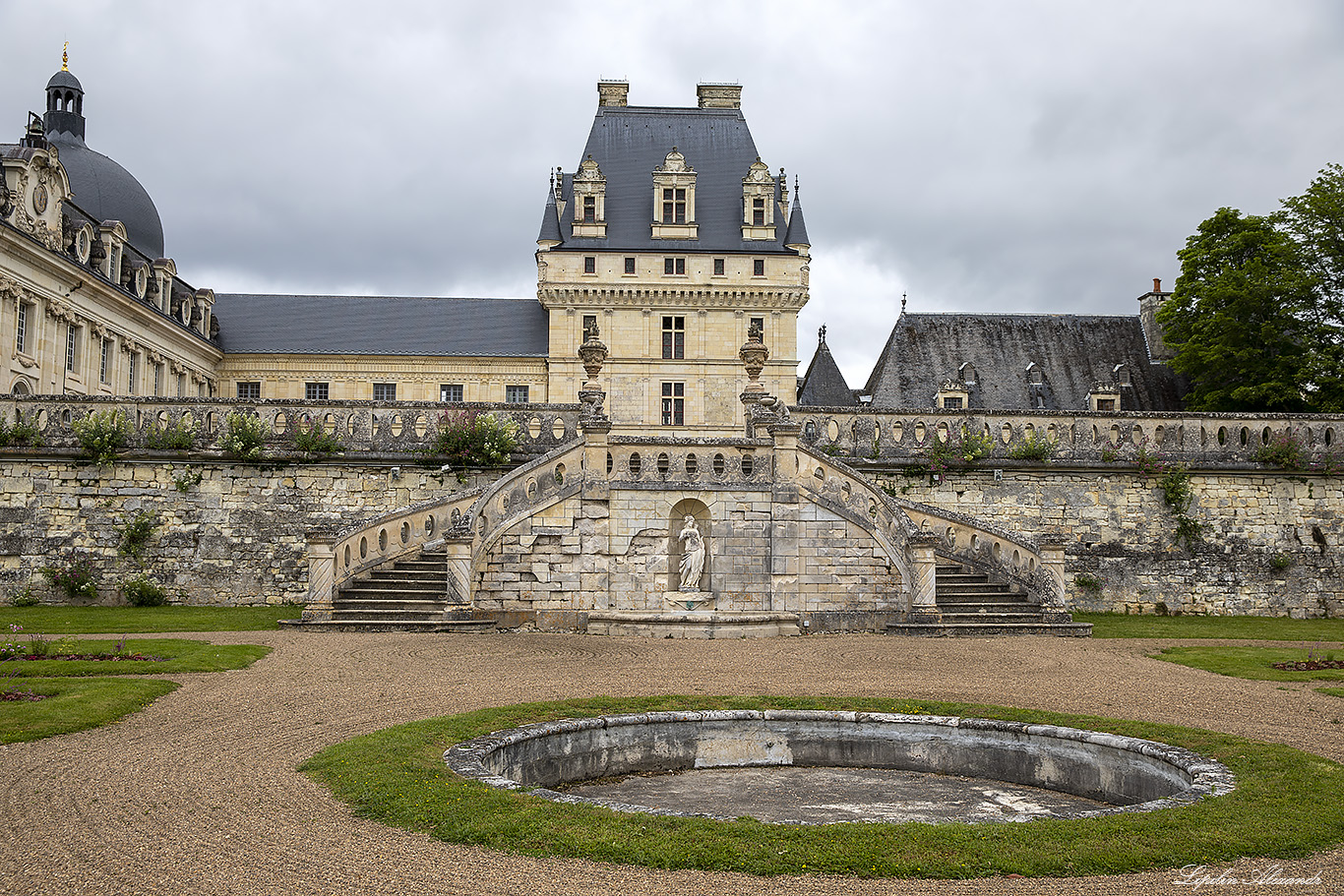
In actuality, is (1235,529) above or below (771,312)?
below

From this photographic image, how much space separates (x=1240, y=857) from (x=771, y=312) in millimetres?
36670

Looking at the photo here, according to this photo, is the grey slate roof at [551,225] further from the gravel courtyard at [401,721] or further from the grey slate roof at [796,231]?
the gravel courtyard at [401,721]

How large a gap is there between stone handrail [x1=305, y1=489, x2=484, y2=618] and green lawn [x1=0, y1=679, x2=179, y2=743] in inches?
210

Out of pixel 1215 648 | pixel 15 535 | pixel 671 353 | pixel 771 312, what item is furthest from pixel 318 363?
pixel 1215 648

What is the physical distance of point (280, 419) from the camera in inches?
822

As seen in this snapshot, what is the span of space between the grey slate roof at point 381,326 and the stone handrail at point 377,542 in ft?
76.6

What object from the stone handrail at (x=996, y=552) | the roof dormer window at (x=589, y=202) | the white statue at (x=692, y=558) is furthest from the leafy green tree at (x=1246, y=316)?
the roof dormer window at (x=589, y=202)

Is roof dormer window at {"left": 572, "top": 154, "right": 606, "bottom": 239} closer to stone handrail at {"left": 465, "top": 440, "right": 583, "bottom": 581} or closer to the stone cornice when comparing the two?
the stone cornice

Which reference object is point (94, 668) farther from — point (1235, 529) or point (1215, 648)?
point (1235, 529)

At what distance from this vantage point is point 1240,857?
17.7ft

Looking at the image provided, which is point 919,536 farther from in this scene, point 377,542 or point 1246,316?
point 1246,316

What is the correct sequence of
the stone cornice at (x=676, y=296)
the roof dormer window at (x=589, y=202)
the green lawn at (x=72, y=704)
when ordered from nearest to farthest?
the green lawn at (x=72, y=704) → the stone cornice at (x=676, y=296) → the roof dormer window at (x=589, y=202)

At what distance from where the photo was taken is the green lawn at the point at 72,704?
8367 mm

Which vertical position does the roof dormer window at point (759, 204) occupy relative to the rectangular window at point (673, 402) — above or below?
above
